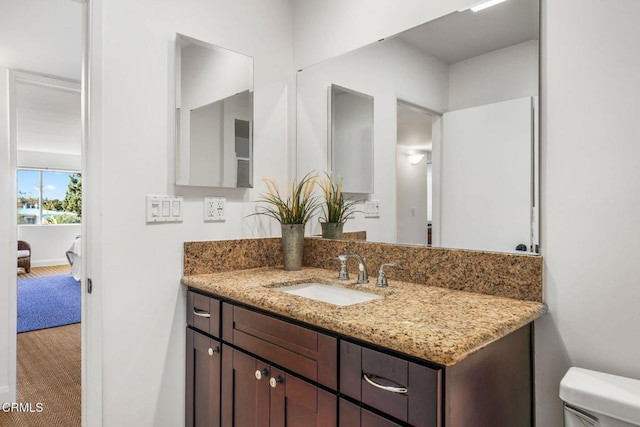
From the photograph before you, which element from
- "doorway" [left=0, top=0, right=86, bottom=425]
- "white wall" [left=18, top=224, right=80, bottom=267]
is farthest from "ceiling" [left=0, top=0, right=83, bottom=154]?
"white wall" [left=18, top=224, right=80, bottom=267]

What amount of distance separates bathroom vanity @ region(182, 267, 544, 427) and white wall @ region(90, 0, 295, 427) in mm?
162

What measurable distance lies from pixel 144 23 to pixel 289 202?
1.02 m

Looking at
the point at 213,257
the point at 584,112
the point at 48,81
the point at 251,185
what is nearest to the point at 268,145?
the point at 251,185

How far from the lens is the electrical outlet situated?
1.74 meters

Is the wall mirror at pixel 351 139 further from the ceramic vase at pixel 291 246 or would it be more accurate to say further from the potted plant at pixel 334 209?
the ceramic vase at pixel 291 246

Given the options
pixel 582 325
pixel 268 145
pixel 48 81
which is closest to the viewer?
pixel 582 325

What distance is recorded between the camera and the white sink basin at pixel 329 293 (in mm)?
1488

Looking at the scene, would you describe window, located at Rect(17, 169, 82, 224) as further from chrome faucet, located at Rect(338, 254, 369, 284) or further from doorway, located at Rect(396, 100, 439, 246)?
doorway, located at Rect(396, 100, 439, 246)

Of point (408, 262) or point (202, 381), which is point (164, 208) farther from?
point (408, 262)

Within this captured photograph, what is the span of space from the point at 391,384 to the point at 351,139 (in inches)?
49.6

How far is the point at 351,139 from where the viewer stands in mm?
1911

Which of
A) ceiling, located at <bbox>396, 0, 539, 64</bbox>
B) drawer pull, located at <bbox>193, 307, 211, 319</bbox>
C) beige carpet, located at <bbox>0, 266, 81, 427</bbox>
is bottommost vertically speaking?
beige carpet, located at <bbox>0, 266, 81, 427</bbox>

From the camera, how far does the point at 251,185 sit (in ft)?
6.08

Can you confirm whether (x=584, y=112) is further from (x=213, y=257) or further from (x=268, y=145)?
(x=213, y=257)
